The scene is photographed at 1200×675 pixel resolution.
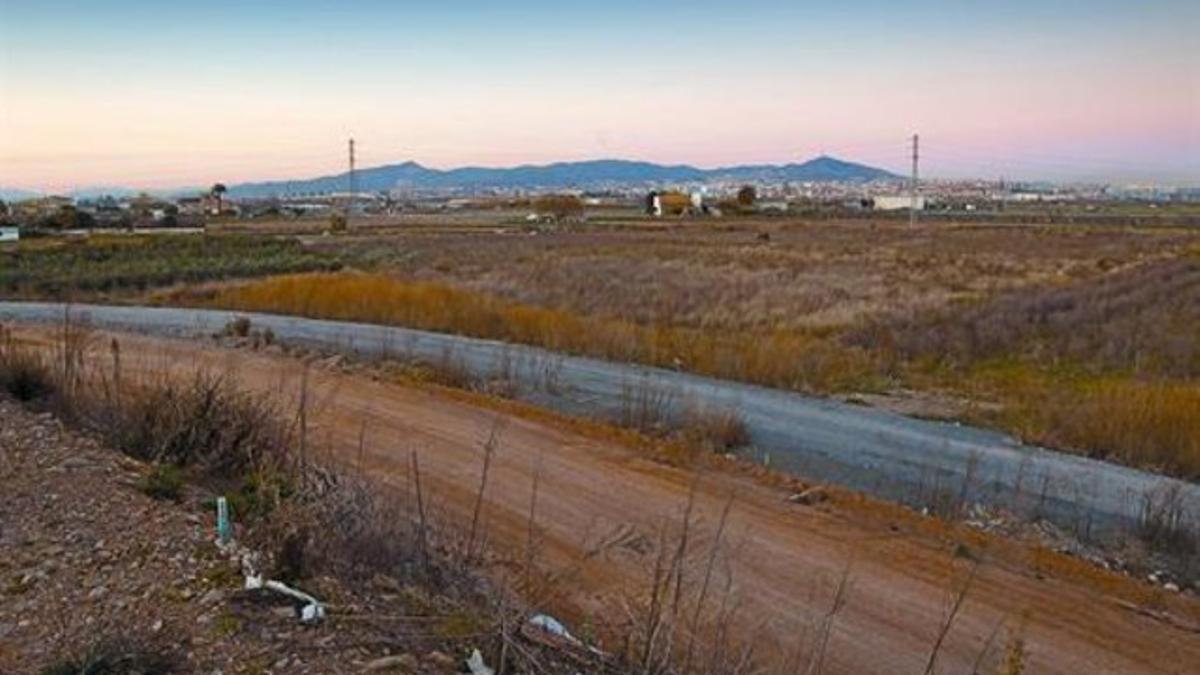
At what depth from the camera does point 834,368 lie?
70.9 ft

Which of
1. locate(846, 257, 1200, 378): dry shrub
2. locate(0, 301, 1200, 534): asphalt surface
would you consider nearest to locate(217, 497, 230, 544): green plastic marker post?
locate(0, 301, 1200, 534): asphalt surface

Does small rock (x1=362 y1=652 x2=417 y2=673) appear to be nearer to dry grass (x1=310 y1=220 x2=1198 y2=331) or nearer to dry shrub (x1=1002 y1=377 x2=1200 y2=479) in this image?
dry shrub (x1=1002 y1=377 x2=1200 y2=479)

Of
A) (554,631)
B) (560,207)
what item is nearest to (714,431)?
(554,631)

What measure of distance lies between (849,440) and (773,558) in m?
6.23

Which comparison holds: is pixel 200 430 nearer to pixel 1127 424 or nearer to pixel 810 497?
pixel 810 497

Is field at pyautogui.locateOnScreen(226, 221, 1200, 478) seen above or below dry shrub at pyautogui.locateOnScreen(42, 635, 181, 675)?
below

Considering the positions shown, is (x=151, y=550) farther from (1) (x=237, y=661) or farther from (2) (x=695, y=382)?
(2) (x=695, y=382)

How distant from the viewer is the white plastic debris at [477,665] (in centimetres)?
502

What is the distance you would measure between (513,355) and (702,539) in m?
13.1

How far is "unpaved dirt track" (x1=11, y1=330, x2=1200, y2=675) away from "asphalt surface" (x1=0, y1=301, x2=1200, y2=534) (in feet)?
6.33

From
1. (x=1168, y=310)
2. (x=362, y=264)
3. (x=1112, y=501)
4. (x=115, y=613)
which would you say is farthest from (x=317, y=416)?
(x=362, y=264)

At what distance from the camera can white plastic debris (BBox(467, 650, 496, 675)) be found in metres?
5.02

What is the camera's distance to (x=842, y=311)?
31.0 metres

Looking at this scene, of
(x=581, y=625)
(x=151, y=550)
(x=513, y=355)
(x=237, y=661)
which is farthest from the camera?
(x=513, y=355)
